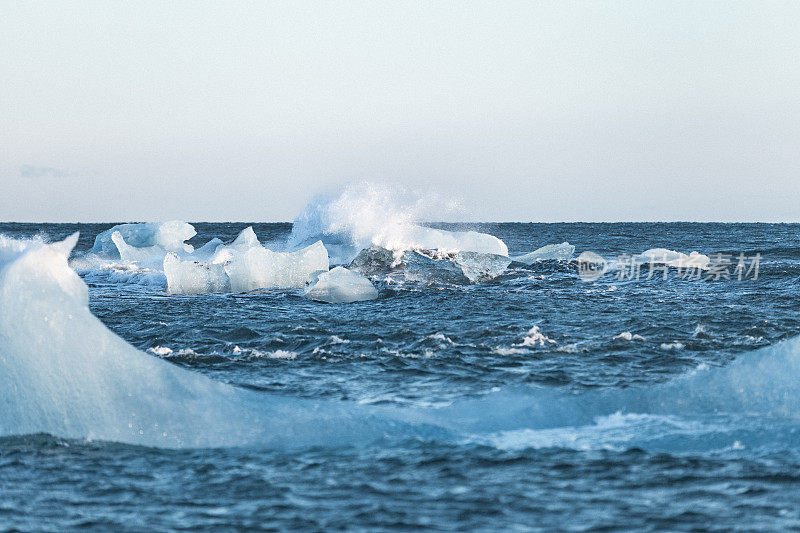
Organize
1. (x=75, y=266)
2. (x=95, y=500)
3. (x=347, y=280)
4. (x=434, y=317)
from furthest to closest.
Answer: (x=75, y=266) → (x=347, y=280) → (x=434, y=317) → (x=95, y=500)

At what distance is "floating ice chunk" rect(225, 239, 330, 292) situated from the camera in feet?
67.2

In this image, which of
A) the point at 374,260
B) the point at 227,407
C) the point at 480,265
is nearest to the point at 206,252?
the point at 374,260

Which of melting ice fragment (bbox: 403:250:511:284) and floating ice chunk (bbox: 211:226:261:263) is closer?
melting ice fragment (bbox: 403:250:511:284)

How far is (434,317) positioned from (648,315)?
4.13 m

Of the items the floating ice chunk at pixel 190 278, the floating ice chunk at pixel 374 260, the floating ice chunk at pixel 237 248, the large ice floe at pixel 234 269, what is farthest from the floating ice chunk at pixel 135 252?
the floating ice chunk at pixel 374 260

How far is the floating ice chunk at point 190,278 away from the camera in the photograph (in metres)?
20.0

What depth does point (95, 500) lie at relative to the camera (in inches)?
228

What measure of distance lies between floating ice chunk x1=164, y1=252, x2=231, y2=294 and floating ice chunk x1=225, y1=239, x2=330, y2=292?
0.35 meters

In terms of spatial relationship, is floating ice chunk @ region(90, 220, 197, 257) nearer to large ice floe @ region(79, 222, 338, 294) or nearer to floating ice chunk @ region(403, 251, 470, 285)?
large ice floe @ region(79, 222, 338, 294)

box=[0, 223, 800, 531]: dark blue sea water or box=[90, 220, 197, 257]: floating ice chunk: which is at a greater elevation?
box=[90, 220, 197, 257]: floating ice chunk

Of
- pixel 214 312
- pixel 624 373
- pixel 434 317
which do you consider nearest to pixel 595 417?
pixel 624 373

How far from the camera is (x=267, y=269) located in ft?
68.1

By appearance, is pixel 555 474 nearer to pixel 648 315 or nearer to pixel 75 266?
pixel 648 315

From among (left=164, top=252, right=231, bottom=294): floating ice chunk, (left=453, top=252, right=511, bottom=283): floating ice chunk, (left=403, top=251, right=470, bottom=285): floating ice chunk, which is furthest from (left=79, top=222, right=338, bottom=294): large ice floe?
(left=453, top=252, right=511, bottom=283): floating ice chunk
